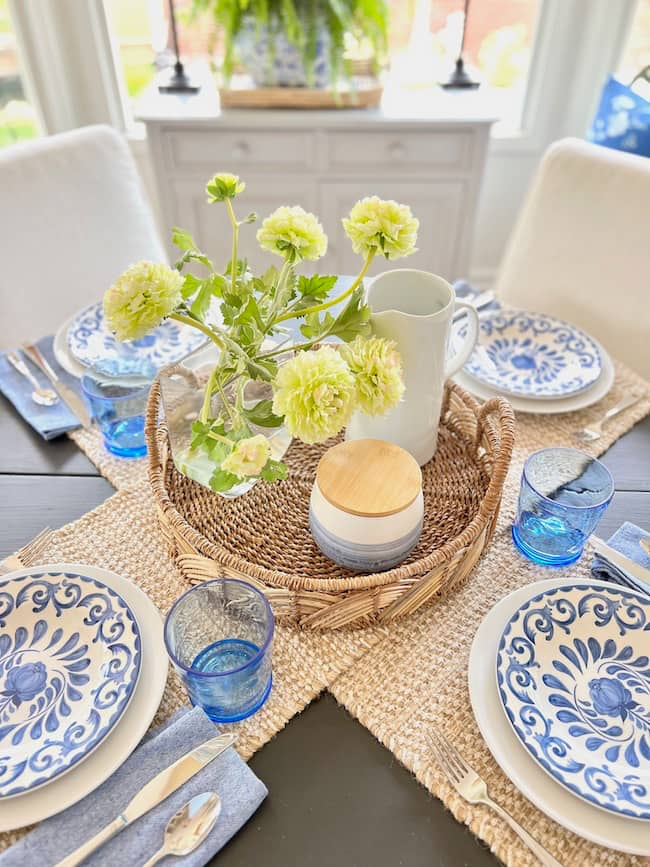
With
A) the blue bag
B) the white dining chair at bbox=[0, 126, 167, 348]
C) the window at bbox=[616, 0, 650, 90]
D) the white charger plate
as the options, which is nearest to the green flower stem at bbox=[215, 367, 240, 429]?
the white charger plate

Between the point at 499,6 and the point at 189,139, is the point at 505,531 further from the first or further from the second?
the point at 499,6

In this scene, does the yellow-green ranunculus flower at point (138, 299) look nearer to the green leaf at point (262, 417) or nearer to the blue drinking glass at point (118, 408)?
the green leaf at point (262, 417)

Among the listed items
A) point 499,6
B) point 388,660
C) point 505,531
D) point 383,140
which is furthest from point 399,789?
point 499,6

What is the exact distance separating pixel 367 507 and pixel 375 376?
5.0 inches

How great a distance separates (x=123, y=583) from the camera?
69 cm

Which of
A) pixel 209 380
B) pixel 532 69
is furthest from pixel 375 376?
pixel 532 69

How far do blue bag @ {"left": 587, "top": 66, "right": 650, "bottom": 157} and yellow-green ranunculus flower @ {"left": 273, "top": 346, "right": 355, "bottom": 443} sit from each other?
124 cm

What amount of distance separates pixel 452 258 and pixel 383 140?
45 centimetres

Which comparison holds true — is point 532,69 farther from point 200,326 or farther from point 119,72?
point 200,326

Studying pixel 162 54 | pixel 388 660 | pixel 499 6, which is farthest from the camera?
pixel 499 6

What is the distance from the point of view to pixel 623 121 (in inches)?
58.1

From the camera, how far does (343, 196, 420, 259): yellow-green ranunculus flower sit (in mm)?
665

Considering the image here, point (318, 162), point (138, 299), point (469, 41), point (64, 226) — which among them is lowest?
point (318, 162)

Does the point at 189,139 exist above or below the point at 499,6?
below
